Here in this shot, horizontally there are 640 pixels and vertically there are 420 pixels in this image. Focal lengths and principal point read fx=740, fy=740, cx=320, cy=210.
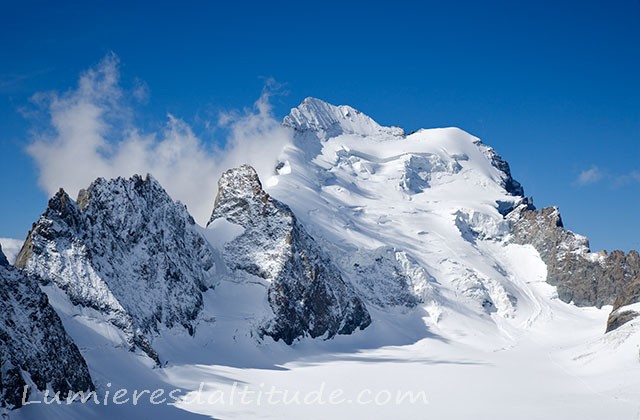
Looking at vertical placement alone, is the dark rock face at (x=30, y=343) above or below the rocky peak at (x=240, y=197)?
below

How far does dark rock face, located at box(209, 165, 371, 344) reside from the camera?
126562mm

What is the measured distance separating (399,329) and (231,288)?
40.5 metres

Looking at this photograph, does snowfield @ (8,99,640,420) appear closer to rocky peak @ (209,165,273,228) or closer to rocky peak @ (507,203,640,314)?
rocky peak @ (209,165,273,228)

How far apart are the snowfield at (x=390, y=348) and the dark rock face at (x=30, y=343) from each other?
2.65 metres

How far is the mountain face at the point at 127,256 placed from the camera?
9144 cm

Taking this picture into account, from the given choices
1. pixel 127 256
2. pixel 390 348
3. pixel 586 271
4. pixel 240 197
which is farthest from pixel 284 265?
pixel 586 271

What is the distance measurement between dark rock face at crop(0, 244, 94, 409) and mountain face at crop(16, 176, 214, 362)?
22567 millimetres

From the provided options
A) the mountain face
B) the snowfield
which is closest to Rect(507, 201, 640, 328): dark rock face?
the snowfield

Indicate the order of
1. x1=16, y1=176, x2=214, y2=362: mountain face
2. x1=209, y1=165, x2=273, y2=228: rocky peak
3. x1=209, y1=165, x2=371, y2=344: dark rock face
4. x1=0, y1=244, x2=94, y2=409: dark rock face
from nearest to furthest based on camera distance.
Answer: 1. x1=0, y1=244, x2=94, y2=409: dark rock face
2. x1=16, y1=176, x2=214, y2=362: mountain face
3. x1=209, y1=165, x2=371, y2=344: dark rock face
4. x1=209, y1=165, x2=273, y2=228: rocky peak

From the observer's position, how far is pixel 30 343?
6250cm

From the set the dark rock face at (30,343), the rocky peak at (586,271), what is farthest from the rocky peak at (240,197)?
the rocky peak at (586,271)

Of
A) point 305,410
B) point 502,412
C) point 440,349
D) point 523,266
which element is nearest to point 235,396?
point 305,410

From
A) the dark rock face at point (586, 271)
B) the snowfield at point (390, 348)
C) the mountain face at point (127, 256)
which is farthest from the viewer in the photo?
the dark rock face at point (586, 271)

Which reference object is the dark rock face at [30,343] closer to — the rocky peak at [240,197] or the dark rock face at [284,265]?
the dark rock face at [284,265]
